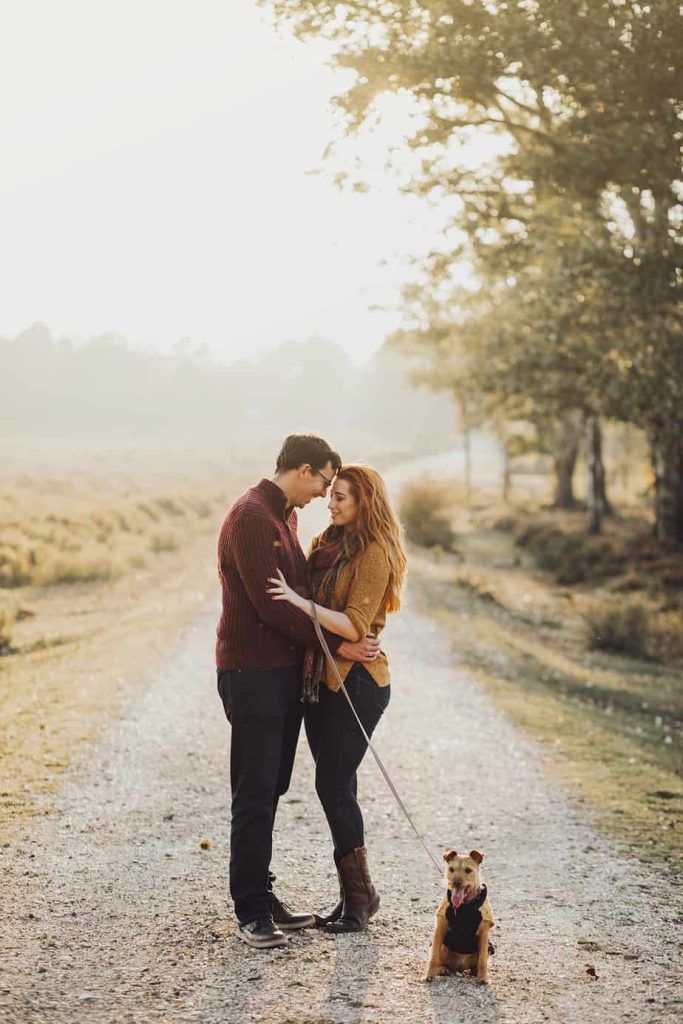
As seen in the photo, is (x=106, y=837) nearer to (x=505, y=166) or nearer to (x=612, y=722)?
(x=612, y=722)

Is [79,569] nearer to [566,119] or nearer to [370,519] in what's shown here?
[566,119]

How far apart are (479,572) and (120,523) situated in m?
11.3

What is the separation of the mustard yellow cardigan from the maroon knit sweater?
154 mm

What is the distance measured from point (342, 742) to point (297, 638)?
0.62 meters

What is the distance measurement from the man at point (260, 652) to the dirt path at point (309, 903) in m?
0.38

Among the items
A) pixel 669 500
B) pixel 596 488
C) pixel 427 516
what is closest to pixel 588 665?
pixel 669 500

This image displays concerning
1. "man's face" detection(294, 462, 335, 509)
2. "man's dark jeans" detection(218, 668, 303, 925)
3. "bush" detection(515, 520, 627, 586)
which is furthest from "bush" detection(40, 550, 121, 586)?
"man's face" detection(294, 462, 335, 509)

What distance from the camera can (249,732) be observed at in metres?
5.01

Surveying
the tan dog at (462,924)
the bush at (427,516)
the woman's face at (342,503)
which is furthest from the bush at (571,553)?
the tan dog at (462,924)

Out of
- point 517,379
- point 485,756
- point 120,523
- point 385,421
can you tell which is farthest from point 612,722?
point 385,421

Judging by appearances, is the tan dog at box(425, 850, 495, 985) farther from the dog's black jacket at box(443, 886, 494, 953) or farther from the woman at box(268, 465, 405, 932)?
the woman at box(268, 465, 405, 932)

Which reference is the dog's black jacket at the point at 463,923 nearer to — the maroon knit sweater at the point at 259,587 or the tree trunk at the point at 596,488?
the maroon knit sweater at the point at 259,587

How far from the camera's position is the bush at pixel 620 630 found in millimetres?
17297

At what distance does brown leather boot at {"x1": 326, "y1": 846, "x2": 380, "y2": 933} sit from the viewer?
519cm
